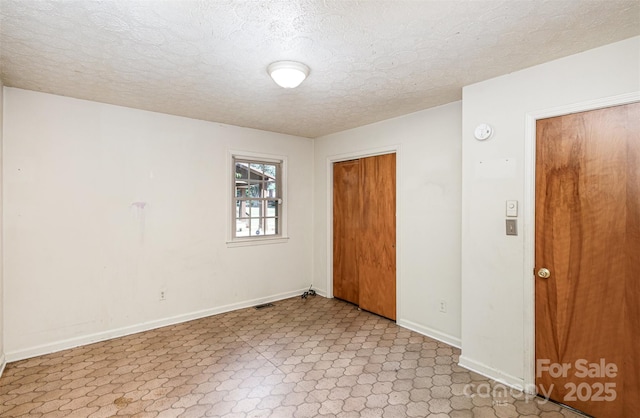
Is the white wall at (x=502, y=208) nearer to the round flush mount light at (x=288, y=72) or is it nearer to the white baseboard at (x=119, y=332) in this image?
the round flush mount light at (x=288, y=72)

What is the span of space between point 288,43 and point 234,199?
2.62m

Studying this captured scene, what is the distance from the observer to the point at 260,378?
254 centimetres

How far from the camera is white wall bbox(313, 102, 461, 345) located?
319 centimetres

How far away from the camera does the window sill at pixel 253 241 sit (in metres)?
4.16

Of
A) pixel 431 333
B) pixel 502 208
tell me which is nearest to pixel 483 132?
pixel 502 208

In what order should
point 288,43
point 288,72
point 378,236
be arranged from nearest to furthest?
point 288,43, point 288,72, point 378,236

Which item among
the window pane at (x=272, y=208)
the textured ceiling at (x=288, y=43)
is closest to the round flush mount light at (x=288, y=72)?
the textured ceiling at (x=288, y=43)

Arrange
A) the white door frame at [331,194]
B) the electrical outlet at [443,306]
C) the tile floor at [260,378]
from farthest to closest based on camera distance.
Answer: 1. the white door frame at [331,194]
2. the electrical outlet at [443,306]
3. the tile floor at [260,378]

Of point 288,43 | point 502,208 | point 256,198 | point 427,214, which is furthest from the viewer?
point 256,198

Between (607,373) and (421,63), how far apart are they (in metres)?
2.48

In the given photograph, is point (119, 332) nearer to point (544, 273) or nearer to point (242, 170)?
point (242, 170)

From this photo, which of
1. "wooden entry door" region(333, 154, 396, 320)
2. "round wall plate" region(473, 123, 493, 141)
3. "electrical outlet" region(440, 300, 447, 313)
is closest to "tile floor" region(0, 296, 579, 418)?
"electrical outlet" region(440, 300, 447, 313)

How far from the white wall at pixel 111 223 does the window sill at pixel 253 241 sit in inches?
2.8

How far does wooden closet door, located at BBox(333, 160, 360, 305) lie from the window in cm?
86
